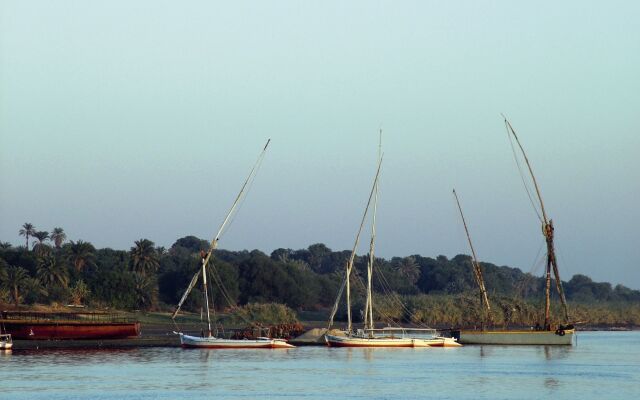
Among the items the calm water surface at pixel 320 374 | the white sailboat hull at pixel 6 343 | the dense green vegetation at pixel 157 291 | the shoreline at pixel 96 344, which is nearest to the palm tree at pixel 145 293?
the dense green vegetation at pixel 157 291

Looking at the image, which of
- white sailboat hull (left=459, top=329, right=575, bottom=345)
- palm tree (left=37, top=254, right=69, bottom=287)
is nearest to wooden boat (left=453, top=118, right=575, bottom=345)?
white sailboat hull (left=459, top=329, right=575, bottom=345)

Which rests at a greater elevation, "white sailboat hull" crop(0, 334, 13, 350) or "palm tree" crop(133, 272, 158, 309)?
"palm tree" crop(133, 272, 158, 309)

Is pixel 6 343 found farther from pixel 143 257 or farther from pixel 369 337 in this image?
pixel 143 257

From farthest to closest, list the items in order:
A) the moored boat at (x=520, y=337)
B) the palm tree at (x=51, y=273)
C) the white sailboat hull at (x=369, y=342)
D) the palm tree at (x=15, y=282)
Answer: the palm tree at (x=51, y=273) < the palm tree at (x=15, y=282) < the moored boat at (x=520, y=337) < the white sailboat hull at (x=369, y=342)

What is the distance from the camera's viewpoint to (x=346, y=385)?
8525 cm

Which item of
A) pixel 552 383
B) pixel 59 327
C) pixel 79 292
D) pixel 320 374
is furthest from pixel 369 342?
pixel 79 292

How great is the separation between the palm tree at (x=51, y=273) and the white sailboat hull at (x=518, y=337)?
60627 mm

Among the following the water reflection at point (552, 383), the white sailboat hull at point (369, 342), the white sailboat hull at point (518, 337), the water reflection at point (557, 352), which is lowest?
the water reflection at point (552, 383)

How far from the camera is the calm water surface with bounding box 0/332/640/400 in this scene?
79.1 meters

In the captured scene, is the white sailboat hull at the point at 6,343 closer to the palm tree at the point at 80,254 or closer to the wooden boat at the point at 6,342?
the wooden boat at the point at 6,342

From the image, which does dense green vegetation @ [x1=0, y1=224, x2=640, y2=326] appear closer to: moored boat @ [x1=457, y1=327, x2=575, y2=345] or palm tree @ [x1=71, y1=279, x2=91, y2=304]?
palm tree @ [x1=71, y1=279, x2=91, y2=304]

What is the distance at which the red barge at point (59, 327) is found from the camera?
119 meters

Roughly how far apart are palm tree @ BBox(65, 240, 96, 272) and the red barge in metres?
61.8

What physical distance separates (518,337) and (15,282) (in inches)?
2534
